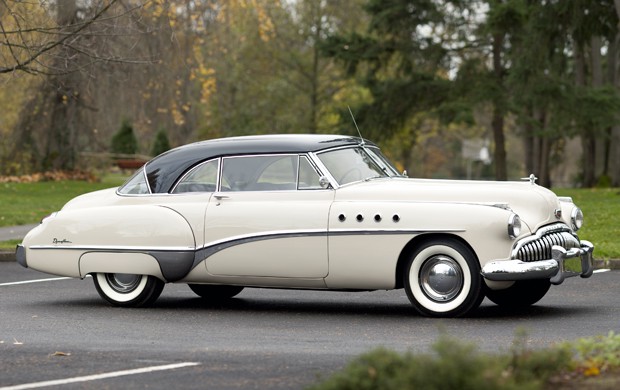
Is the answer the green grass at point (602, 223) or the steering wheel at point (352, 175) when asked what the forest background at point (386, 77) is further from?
the steering wheel at point (352, 175)

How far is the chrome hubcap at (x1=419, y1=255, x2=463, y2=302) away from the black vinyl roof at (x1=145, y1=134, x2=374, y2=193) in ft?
5.24

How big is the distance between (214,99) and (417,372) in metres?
54.7

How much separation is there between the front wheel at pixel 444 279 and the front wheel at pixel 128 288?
2571 mm

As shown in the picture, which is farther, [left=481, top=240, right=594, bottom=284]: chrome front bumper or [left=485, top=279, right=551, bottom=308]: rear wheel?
[left=485, top=279, right=551, bottom=308]: rear wheel

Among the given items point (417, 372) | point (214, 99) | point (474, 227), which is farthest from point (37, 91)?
point (417, 372)

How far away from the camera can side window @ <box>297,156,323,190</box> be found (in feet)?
37.1

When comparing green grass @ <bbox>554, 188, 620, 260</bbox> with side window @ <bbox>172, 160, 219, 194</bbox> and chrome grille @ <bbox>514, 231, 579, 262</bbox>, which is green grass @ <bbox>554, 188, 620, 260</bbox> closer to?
chrome grille @ <bbox>514, 231, 579, 262</bbox>

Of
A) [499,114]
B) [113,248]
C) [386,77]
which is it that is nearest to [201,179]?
[113,248]

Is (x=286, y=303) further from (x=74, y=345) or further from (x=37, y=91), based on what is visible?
(x=37, y=91)

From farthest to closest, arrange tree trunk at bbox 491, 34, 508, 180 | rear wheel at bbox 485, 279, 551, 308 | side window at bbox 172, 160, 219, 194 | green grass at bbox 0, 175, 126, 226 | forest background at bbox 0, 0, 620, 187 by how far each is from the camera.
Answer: tree trunk at bbox 491, 34, 508, 180 < forest background at bbox 0, 0, 620, 187 < green grass at bbox 0, 175, 126, 226 < side window at bbox 172, 160, 219, 194 < rear wheel at bbox 485, 279, 551, 308

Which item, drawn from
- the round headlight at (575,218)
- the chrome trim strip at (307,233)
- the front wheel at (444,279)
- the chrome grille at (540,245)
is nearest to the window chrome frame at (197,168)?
the chrome trim strip at (307,233)

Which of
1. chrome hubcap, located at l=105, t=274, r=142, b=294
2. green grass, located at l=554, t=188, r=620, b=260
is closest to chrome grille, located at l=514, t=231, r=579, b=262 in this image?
chrome hubcap, located at l=105, t=274, r=142, b=294

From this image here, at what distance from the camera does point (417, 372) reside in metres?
5.72

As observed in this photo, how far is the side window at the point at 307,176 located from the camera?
11.3 m
